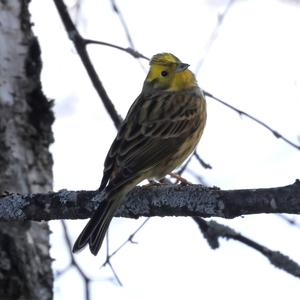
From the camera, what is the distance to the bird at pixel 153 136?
579cm

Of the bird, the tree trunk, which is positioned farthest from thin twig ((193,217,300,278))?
the tree trunk

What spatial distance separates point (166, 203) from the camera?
5.18 metres

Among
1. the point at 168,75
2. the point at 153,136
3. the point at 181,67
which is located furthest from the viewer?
the point at 168,75

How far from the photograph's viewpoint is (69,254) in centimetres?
686

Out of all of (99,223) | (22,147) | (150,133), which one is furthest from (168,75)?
(99,223)

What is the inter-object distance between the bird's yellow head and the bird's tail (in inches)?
87.3

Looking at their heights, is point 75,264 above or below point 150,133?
below

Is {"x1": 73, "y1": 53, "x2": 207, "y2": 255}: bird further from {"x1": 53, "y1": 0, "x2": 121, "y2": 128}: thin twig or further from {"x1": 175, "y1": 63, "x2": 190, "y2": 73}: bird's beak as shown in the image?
{"x1": 53, "y1": 0, "x2": 121, "y2": 128}: thin twig

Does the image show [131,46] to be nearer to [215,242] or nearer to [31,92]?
[31,92]

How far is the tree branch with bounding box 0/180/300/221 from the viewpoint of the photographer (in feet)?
15.4

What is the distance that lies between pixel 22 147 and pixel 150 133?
0.92m

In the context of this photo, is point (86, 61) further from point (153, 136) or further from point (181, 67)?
point (153, 136)

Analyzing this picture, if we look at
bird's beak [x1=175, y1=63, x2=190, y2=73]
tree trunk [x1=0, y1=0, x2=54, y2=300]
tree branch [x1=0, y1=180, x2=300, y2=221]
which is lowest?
tree branch [x1=0, y1=180, x2=300, y2=221]

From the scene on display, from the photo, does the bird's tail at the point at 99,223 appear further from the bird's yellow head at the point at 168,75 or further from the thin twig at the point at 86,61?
Answer: the bird's yellow head at the point at 168,75
